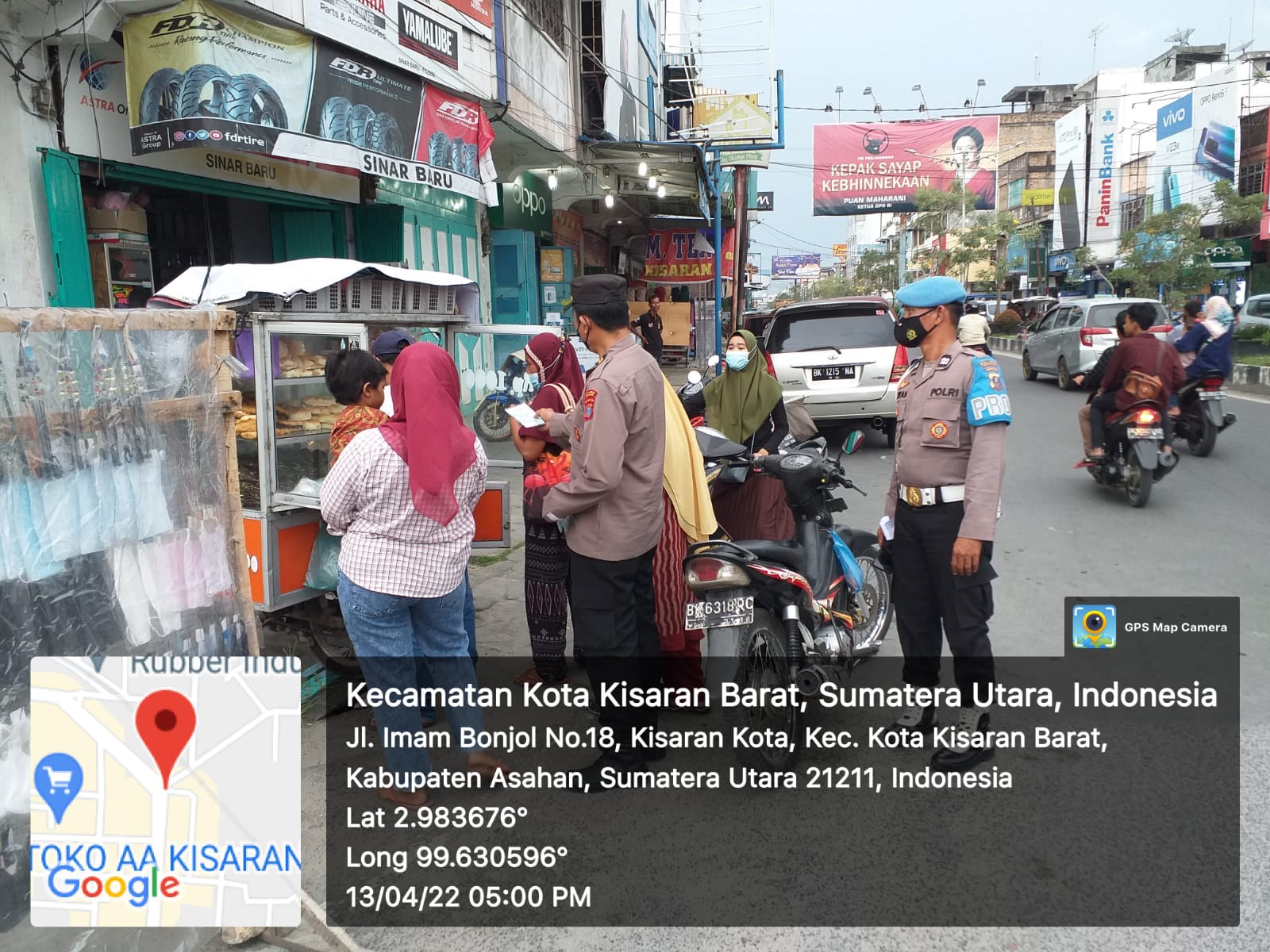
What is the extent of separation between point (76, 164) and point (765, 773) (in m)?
5.67

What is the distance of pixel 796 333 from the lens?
33.7 feet

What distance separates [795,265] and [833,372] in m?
92.5

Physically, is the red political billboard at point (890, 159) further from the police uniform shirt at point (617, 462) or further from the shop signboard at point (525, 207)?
the police uniform shirt at point (617, 462)

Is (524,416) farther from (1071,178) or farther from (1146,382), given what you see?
(1071,178)

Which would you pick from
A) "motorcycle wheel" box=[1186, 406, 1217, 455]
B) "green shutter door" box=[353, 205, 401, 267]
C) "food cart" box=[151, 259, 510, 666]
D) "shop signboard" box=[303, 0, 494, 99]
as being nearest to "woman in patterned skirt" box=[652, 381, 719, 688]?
"food cart" box=[151, 259, 510, 666]

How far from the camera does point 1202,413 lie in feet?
29.9

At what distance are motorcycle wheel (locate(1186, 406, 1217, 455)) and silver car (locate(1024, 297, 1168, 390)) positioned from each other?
17.7ft

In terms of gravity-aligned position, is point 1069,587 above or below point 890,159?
below

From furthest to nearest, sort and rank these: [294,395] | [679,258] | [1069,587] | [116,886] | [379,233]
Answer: [679,258]
[379,233]
[1069,587]
[294,395]
[116,886]

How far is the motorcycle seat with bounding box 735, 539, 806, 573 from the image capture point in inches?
141

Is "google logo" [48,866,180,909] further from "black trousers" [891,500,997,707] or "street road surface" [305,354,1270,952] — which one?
"black trousers" [891,500,997,707]

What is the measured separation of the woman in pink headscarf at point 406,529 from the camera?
2.99 meters

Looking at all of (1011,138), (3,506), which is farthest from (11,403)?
(1011,138)

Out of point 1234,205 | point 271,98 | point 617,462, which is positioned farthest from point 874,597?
point 1234,205
